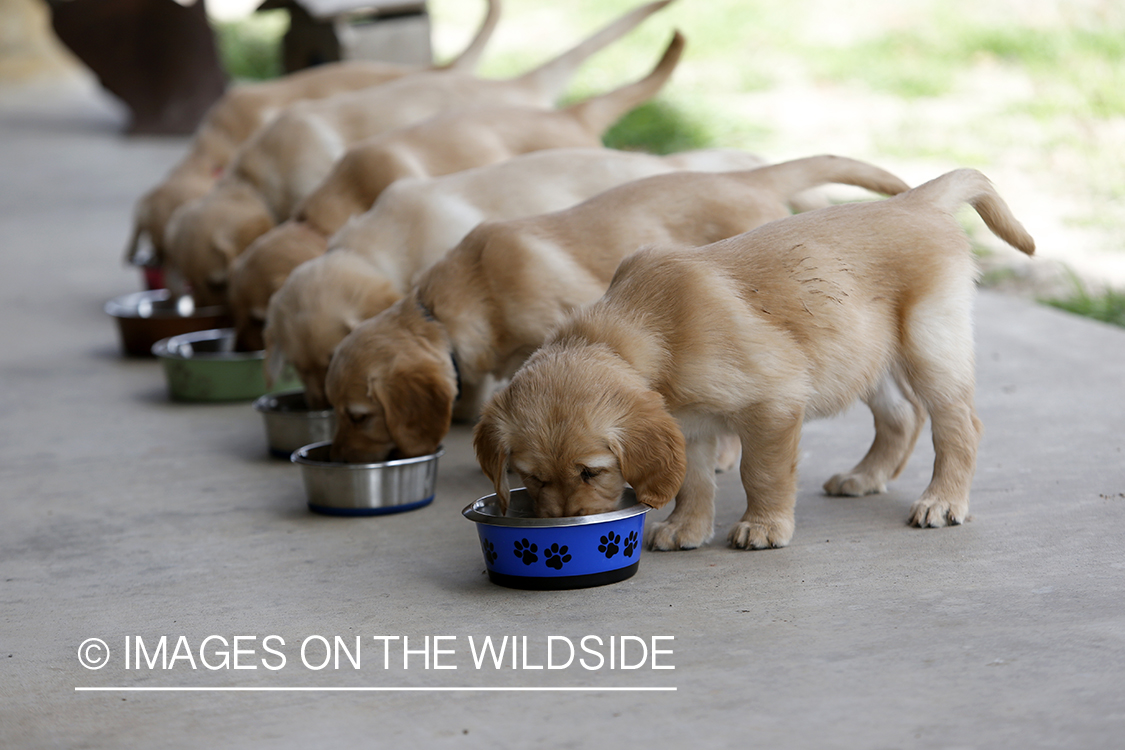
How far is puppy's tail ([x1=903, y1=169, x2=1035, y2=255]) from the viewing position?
361cm

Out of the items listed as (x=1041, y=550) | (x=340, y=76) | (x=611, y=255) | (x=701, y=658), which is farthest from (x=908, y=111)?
(x=701, y=658)

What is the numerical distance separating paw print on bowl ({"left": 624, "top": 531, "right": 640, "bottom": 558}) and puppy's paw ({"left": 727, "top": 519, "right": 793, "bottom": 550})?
1.18 feet

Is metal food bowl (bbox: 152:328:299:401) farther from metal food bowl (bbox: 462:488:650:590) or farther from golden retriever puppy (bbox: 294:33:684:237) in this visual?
metal food bowl (bbox: 462:488:650:590)

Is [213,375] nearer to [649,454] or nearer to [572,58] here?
[572,58]

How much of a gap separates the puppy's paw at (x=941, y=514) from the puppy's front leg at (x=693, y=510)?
0.60 metres

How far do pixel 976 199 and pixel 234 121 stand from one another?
5448 millimetres

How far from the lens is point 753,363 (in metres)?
3.21

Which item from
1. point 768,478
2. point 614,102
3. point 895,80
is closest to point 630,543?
point 768,478

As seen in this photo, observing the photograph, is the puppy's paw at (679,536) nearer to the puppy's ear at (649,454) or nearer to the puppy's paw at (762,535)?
the puppy's paw at (762,535)

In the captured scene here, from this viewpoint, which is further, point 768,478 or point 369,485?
point 369,485

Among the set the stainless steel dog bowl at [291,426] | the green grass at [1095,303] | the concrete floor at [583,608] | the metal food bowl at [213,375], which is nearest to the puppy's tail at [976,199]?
the concrete floor at [583,608]

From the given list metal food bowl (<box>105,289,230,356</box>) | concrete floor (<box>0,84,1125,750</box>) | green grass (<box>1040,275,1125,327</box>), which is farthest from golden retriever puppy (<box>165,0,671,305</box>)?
green grass (<box>1040,275,1125,327</box>)

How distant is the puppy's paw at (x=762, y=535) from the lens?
337 centimetres

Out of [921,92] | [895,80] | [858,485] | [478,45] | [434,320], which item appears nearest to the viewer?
[858,485]
